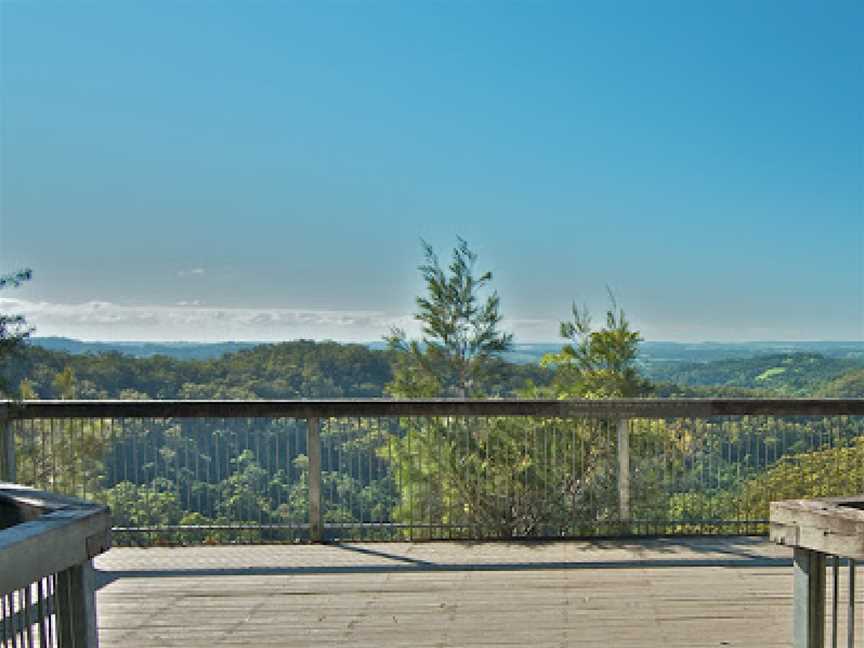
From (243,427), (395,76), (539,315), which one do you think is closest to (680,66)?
(395,76)

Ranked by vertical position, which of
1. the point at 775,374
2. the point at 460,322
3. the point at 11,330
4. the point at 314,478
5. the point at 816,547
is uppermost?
the point at 460,322

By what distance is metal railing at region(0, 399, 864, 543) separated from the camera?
203 inches

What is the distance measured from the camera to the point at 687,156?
17.4 meters

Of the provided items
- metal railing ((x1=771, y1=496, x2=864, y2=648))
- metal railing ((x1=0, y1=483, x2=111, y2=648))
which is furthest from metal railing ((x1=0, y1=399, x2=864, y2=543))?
metal railing ((x1=0, y1=483, x2=111, y2=648))

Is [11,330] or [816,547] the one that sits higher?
[11,330]

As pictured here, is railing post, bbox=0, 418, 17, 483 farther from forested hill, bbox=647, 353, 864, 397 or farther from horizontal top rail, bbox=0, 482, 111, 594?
forested hill, bbox=647, 353, 864, 397

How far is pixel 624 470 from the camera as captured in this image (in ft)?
17.0

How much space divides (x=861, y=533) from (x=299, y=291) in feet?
78.9

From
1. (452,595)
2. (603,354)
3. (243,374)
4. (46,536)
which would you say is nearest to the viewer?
(46,536)

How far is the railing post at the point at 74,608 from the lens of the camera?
1.79m

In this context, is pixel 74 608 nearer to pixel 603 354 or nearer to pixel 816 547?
pixel 816 547

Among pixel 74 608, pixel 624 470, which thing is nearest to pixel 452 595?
pixel 624 470

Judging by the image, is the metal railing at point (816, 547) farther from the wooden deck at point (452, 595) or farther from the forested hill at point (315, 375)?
the forested hill at point (315, 375)

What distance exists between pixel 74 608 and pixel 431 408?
3.47 m
